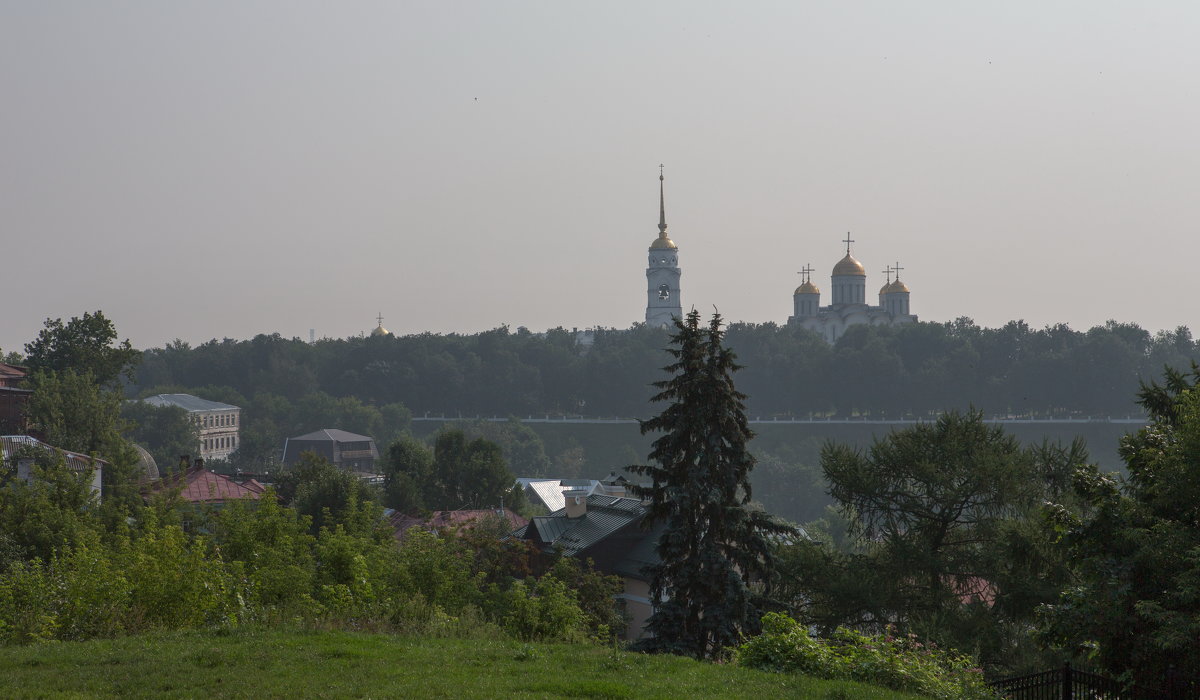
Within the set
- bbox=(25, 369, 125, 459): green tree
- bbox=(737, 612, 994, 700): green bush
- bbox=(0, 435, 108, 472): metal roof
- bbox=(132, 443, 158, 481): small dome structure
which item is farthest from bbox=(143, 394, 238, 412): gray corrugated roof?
bbox=(737, 612, 994, 700): green bush

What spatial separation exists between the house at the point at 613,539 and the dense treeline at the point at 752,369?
7029 centimetres

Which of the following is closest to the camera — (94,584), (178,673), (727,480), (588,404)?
(178,673)

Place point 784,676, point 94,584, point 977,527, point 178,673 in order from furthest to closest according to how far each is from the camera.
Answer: point 977,527
point 94,584
point 784,676
point 178,673

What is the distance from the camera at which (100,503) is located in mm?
28984

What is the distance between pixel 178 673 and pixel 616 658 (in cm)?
379

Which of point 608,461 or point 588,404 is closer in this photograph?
point 608,461

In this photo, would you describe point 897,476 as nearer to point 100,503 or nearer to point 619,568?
point 619,568

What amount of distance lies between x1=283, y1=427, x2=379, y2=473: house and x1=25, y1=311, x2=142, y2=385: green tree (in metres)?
33.6

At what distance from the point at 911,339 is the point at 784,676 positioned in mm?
96705

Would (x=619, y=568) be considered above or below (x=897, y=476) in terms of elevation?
below

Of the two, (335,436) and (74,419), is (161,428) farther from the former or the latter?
(74,419)

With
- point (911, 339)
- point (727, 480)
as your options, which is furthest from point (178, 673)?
point (911, 339)

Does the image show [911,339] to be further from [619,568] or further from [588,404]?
[619,568]

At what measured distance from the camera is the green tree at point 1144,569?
32.7ft
